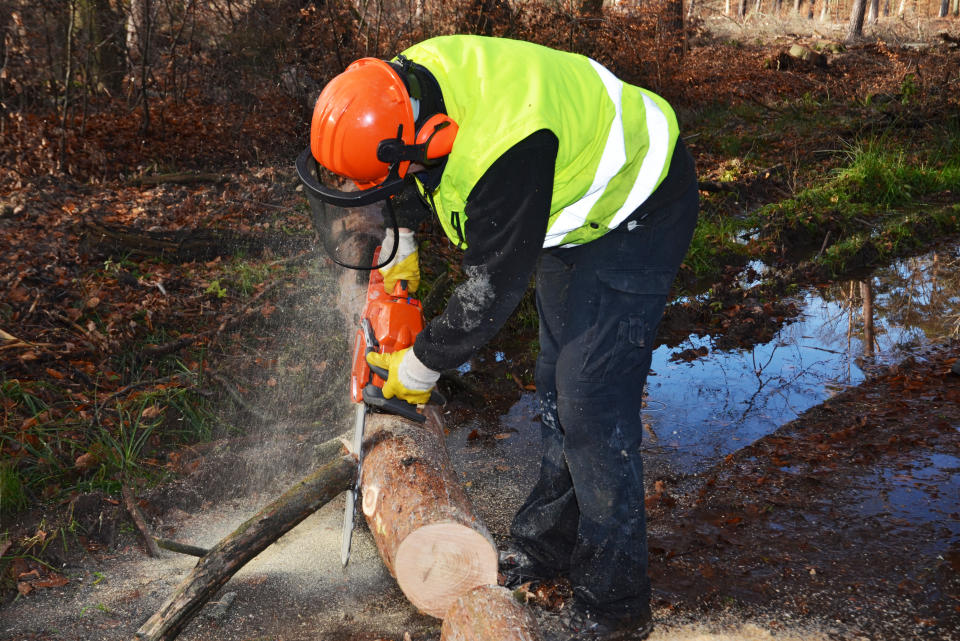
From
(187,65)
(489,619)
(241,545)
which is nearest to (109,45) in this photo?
(187,65)

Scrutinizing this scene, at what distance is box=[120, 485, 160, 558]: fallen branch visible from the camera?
3111mm

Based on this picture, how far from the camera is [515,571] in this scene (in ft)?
9.59

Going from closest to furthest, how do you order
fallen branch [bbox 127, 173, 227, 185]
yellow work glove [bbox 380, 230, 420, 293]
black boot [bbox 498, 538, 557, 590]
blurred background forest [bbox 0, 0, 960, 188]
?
yellow work glove [bbox 380, 230, 420, 293], black boot [bbox 498, 538, 557, 590], fallen branch [bbox 127, 173, 227, 185], blurred background forest [bbox 0, 0, 960, 188]

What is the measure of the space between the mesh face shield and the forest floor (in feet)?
4.45

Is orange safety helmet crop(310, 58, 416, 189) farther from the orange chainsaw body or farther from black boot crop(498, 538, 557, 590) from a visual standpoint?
black boot crop(498, 538, 557, 590)

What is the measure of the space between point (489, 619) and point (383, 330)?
3.47 ft

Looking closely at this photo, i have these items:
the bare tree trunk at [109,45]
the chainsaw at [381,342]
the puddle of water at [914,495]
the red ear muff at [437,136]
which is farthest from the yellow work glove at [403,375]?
the bare tree trunk at [109,45]

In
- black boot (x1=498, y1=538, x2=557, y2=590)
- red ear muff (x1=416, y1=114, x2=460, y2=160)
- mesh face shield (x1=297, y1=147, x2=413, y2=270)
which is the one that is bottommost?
black boot (x1=498, y1=538, x2=557, y2=590)

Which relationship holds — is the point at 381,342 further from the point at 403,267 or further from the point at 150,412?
the point at 150,412

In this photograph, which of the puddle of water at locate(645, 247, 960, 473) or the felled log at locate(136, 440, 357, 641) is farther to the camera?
the puddle of water at locate(645, 247, 960, 473)

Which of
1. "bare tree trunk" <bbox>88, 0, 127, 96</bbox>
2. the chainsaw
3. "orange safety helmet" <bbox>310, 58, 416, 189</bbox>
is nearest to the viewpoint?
"orange safety helmet" <bbox>310, 58, 416, 189</bbox>

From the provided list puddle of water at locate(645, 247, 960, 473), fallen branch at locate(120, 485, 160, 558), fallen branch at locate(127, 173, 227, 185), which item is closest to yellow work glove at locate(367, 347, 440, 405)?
fallen branch at locate(120, 485, 160, 558)

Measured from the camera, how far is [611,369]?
236 centimetres

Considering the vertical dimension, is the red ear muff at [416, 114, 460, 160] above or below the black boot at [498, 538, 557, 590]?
above
